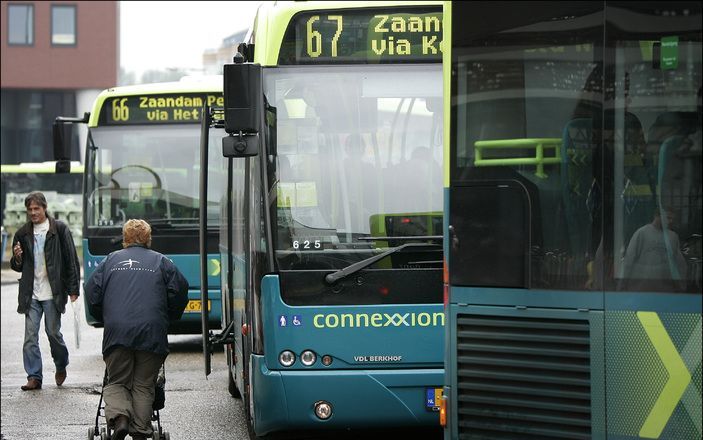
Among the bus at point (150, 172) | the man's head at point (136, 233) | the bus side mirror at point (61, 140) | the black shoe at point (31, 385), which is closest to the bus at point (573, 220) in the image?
the man's head at point (136, 233)

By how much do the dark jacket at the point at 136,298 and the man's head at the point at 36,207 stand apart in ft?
13.5

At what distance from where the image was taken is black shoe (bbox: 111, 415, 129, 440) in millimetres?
8625

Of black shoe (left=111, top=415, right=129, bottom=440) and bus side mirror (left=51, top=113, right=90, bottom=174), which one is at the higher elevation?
bus side mirror (left=51, top=113, right=90, bottom=174)

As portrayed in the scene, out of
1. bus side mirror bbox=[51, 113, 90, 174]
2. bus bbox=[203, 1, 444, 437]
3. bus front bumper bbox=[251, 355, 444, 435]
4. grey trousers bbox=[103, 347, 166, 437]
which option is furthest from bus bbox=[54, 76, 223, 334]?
bus front bumper bbox=[251, 355, 444, 435]

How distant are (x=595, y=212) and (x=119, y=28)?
6129 cm

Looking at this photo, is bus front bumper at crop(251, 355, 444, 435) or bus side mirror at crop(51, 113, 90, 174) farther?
bus side mirror at crop(51, 113, 90, 174)

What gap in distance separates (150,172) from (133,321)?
23.6ft

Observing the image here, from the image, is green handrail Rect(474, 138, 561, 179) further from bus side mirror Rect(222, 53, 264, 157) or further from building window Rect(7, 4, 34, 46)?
building window Rect(7, 4, 34, 46)

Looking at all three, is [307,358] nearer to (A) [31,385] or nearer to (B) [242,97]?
(B) [242,97]

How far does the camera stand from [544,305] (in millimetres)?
5758

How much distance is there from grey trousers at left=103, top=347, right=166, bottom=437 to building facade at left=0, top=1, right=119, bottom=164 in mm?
53051

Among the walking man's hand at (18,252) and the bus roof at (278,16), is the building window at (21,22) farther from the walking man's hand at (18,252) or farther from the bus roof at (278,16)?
the bus roof at (278,16)

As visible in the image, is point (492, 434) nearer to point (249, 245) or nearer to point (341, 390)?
point (341, 390)

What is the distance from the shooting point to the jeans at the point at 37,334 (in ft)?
41.9
